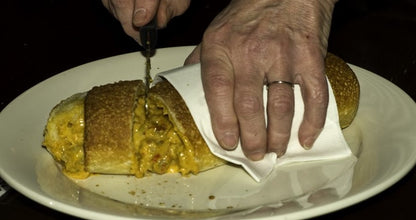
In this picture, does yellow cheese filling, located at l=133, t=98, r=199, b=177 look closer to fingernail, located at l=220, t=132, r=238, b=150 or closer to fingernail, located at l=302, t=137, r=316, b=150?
fingernail, located at l=220, t=132, r=238, b=150

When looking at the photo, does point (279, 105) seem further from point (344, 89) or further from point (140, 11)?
point (140, 11)

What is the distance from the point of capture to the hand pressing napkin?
187 cm

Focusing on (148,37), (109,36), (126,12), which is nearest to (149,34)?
(148,37)

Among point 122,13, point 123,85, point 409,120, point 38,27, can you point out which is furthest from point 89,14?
point 409,120

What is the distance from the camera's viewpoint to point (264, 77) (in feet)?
6.08

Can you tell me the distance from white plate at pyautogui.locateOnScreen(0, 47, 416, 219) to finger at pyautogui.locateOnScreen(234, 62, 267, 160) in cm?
9

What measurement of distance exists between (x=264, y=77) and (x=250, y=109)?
0.10 m

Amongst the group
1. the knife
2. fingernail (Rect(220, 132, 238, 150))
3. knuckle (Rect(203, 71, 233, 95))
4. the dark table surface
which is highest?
knuckle (Rect(203, 71, 233, 95))

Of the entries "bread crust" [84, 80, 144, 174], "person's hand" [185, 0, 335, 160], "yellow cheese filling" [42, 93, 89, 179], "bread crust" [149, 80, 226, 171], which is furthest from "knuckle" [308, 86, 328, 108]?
"yellow cheese filling" [42, 93, 89, 179]

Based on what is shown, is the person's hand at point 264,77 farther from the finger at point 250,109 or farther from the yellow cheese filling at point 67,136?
the yellow cheese filling at point 67,136

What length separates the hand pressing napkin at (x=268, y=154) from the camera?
6.12 feet

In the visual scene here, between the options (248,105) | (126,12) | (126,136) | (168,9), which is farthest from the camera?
(168,9)

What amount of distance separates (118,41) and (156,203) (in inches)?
46.1

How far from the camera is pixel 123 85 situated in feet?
6.68
